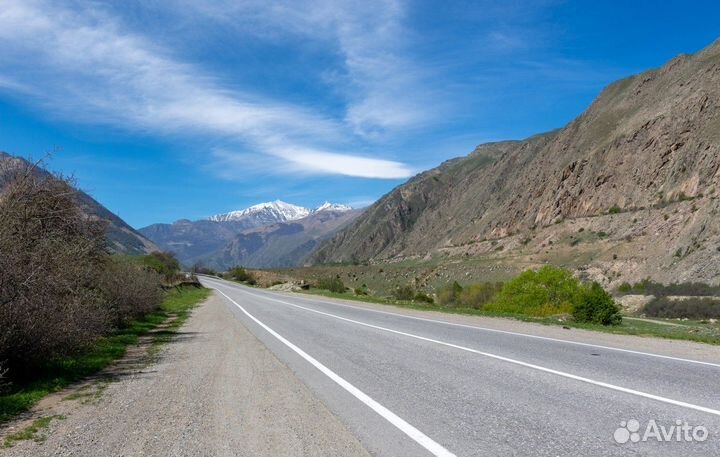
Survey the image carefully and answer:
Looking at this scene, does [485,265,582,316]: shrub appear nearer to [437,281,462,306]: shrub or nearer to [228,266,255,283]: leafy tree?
[437,281,462,306]: shrub

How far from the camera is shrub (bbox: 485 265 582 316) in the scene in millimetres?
28880

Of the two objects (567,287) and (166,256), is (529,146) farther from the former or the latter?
(567,287)

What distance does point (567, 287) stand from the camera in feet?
98.2

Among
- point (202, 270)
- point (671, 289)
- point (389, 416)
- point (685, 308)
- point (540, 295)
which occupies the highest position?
point (202, 270)

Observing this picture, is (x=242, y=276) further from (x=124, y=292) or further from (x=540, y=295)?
(x=124, y=292)

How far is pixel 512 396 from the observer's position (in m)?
7.07

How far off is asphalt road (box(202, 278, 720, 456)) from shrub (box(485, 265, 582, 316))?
1687 cm

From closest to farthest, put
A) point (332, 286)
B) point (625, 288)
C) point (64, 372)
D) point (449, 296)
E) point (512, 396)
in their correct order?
point (512, 396), point (64, 372), point (625, 288), point (449, 296), point (332, 286)

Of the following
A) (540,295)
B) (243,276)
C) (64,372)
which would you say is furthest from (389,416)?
(243,276)

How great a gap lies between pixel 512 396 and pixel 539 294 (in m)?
24.1

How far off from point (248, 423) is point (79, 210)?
12.0 m

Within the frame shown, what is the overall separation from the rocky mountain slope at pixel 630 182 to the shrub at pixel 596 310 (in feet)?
79.6

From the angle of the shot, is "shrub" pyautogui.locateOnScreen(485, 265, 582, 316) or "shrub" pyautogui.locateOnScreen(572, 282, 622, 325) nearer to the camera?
"shrub" pyautogui.locateOnScreen(572, 282, 622, 325)

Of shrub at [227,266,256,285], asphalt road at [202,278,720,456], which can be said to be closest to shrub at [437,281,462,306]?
asphalt road at [202,278,720,456]
